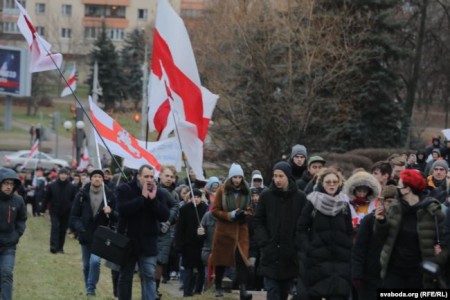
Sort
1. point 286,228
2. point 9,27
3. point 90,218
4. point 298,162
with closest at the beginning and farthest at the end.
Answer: point 286,228 → point 298,162 → point 90,218 → point 9,27

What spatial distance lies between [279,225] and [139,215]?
5.36 feet

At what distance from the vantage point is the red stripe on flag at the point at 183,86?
606 inches

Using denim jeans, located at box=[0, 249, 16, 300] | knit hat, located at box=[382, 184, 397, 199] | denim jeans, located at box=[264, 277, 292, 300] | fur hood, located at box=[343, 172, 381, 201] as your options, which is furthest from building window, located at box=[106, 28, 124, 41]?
knit hat, located at box=[382, 184, 397, 199]

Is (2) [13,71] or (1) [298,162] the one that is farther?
(2) [13,71]

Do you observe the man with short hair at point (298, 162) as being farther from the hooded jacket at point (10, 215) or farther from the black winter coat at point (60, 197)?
the black winter coat at point (60, 197)

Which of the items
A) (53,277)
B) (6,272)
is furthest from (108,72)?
(6,272)

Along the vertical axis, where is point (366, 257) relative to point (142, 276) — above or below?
above

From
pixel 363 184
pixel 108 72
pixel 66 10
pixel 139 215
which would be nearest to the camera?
pixel 363 184

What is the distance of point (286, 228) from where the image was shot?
491 inches

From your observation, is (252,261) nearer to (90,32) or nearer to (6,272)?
(6,272)

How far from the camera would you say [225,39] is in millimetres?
42969

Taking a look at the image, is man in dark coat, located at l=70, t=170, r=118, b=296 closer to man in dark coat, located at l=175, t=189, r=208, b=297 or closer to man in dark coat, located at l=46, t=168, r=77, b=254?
man in dark coat, located at l=175, t=189, r=208, b=297

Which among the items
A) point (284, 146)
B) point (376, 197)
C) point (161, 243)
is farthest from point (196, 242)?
point (284, 146)

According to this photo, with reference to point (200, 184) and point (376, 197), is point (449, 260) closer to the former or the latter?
point (376, 197)
